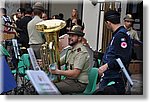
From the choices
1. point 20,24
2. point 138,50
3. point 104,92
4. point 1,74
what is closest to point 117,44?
point 138,50

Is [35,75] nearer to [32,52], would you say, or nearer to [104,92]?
[32,52]

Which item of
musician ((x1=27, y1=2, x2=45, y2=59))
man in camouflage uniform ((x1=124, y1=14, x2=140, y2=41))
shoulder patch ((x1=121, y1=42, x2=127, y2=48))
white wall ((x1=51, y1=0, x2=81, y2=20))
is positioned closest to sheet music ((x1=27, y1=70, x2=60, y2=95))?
musician ((x1=27, y1=2, x2=45, y2=59))

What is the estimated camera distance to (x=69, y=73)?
2578 millimetres

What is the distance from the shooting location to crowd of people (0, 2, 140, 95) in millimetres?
2525

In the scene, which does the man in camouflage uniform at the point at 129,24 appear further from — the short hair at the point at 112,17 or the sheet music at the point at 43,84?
the sheet music at the point at 43,84

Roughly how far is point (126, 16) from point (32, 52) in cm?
100

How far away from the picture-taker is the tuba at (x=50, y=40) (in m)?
2.47

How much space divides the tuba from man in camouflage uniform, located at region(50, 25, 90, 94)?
0.09 meters

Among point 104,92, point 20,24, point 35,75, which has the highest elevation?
point 20,24

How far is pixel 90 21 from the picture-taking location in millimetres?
2535

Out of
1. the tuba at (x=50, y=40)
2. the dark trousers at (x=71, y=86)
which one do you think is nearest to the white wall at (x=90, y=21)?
the tuba at (x=50, y=40)

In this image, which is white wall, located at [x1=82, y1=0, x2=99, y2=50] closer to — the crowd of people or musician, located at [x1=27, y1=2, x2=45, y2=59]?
the crowd of people

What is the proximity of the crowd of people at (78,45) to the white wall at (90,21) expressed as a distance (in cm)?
5

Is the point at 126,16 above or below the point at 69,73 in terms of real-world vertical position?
above
